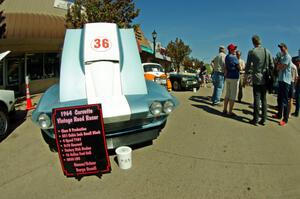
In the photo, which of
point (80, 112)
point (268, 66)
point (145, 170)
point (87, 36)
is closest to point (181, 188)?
point (145, 170)

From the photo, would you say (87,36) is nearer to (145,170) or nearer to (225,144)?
(145,170)

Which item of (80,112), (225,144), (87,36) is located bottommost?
(225,144)

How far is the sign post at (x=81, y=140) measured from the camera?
106 inches

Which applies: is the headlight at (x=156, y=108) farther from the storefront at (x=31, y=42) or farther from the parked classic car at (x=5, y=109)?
the storefront at (x=31, y=42)

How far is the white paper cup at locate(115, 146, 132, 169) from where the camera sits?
298cm

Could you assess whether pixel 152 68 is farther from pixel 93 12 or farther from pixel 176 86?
pixel 93 12

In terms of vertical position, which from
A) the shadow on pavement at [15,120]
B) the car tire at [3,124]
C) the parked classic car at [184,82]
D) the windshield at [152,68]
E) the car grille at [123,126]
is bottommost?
the shadow on pavement at [15,120]

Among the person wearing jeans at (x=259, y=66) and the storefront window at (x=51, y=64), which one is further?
the storefront window at (x=51, y=64)

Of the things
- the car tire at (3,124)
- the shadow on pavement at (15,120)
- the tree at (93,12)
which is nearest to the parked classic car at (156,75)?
the tree at (93,12)

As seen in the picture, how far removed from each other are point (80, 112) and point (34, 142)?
2230mm

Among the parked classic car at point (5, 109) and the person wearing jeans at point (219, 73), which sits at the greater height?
the person wearing jeans at point (219, 73)

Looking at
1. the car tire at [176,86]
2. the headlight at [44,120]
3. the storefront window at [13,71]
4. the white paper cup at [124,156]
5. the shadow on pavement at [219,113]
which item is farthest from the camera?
the car tire at [176,86]

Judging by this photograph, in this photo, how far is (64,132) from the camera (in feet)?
8.95

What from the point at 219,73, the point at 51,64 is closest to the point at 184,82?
the point at 219,73
